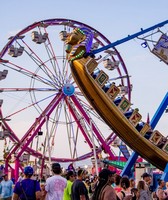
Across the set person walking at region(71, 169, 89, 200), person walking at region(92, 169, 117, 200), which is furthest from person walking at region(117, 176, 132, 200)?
person walking at region(92, 169, 117, 200)

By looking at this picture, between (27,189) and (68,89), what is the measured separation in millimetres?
21583

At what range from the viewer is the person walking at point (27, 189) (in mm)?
8492

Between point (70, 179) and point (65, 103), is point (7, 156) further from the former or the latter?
point (70, 179)

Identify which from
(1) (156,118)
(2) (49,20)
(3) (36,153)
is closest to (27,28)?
(2) (49,20)

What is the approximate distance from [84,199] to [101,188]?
1.57 m

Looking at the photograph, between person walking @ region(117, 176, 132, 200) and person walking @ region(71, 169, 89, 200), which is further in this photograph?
person walking @ region(117, 176, 132, 200)

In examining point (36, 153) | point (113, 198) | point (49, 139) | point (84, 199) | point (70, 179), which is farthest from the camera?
point (36, 153)

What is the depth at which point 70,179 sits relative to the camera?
1031 centimetres

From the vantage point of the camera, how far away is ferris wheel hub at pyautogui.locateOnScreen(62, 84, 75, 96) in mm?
29892

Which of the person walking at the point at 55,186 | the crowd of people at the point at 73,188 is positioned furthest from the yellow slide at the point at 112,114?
the person walking at the point at 55,186

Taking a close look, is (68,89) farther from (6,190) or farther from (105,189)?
(105,189)

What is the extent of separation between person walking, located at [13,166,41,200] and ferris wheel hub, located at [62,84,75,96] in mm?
21356

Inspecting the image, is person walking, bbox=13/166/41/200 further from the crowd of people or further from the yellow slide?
the yellow slide

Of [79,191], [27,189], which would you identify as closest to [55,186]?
[79,191]
